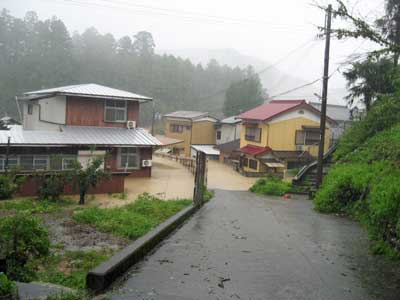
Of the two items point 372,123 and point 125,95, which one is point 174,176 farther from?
point 372,123

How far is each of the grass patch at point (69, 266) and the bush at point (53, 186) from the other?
9823mm

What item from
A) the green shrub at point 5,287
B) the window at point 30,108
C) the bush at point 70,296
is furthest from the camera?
the window at point 30,108

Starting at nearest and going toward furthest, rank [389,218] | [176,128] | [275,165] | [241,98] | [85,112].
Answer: [389,218] < [85,112] < [275,165] < [176,128] < [241,98]

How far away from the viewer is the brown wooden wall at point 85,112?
2402cm

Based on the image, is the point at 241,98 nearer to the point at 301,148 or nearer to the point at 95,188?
the point at 301,148

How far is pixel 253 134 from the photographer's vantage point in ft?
103

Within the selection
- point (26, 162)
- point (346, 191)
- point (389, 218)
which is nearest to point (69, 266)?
point (389, 218)

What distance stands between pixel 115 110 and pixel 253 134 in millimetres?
11643

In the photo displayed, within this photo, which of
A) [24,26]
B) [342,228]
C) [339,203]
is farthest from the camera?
[24,26]

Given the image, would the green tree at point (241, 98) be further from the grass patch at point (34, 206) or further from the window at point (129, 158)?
the grass patch at point (34, 206)

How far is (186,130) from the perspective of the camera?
42.1 m

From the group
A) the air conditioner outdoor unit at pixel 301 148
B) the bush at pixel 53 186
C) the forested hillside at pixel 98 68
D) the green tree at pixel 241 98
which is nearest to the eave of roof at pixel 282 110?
the air conditioner outdoor unit at pixel 301 148

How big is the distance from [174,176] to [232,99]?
28183 millimetres

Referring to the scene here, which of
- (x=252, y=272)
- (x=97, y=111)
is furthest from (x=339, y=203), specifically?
(x=97, y=111)
